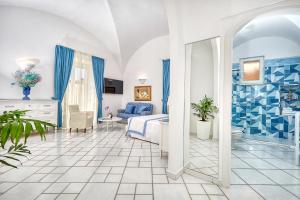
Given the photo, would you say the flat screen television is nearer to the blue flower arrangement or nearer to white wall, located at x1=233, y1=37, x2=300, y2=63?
the blue flower arrangement

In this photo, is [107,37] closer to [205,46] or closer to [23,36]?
[23,36]

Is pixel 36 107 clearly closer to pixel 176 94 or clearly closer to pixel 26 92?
pixel 26 92

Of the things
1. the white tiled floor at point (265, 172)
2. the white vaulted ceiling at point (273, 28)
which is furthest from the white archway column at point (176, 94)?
the white vaulted ceiling at point (273, 28)

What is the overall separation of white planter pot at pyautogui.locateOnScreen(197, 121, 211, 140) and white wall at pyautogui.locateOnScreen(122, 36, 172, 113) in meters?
3.87

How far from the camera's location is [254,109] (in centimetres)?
500

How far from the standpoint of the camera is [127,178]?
86.7 inches

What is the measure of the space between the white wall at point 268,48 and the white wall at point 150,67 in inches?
108

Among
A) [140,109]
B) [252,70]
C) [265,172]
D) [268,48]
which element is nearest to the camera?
[265,172]

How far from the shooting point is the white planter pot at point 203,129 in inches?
100

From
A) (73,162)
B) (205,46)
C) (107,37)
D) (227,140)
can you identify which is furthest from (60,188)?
(107,37)

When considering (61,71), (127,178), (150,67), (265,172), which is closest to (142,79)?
(150,67)

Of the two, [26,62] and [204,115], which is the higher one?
[26,62]

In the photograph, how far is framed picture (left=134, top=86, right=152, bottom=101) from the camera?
22.6 feet

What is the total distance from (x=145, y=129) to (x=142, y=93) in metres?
3.26
